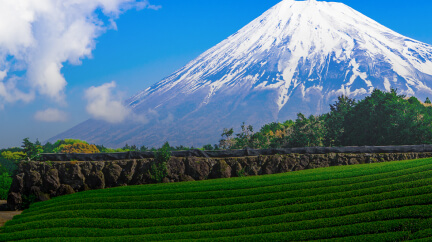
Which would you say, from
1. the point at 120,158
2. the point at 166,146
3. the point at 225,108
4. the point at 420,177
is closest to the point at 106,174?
the point at 120,158

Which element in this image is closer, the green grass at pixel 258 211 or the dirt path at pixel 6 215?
the green grass at pixel 258 211

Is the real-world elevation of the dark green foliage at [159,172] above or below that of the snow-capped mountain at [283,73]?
below

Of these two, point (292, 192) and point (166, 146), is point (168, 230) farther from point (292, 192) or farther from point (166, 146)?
point (166, 146)

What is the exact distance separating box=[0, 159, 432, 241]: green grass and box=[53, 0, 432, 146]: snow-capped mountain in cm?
14643

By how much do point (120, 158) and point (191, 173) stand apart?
3.52 m

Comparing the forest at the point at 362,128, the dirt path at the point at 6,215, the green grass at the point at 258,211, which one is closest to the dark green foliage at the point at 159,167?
the green grass at the point at 258,211

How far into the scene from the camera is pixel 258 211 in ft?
38.6

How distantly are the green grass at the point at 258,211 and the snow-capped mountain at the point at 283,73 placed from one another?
480 ft

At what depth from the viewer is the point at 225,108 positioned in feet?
557

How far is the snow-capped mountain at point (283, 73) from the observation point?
560 ft

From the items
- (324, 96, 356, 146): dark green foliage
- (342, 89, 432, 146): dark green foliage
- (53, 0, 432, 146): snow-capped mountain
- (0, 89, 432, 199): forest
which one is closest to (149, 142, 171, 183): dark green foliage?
(0, 89, 432, 199): forest

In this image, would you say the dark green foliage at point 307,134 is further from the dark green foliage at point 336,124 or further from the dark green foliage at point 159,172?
the dark green foliage at point 159,172

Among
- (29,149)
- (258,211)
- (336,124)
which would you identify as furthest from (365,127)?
(29,149)

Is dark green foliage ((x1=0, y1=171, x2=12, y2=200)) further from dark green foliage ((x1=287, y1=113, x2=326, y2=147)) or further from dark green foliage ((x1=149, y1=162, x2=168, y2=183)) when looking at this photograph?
dark green foliage ((x1=287, y1=113, x2=326, y2=147))
